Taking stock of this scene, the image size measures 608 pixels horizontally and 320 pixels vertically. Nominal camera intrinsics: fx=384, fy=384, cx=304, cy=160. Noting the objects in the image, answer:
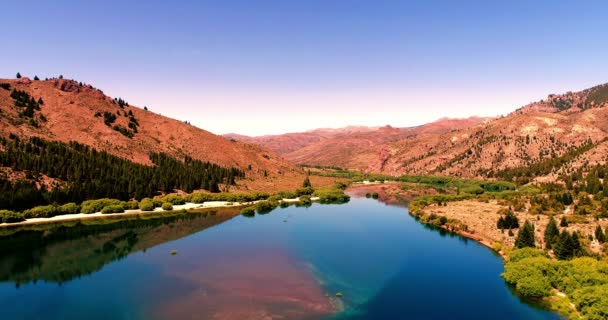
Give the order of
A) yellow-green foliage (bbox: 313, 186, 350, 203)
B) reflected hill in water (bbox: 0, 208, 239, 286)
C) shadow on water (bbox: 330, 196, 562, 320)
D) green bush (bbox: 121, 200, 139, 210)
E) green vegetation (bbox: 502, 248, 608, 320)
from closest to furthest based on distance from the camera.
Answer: green vegetation (bbox: 502, 248, 608, 320)
shadow on water (bbox: 330, 196, 562, 320)
reflected hill in water (bbox: 0, 208, 239, 286)
green bush (bbox: 121, 200, 139, 210)
yellow-green foliage (bbox: 313, 186, 350, 203)

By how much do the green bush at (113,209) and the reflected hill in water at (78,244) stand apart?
9.45 m

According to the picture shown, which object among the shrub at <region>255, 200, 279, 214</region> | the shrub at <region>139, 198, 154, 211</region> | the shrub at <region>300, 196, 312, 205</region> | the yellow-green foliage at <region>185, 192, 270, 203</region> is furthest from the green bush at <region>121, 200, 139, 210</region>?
the shrub at <region>300, 196, 312, 205</region>

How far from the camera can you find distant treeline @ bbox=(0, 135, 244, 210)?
117938mm

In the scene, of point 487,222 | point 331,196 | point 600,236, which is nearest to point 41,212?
point 331,196

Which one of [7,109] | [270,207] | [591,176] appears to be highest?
[7,109]

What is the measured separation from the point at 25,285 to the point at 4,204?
202 feet

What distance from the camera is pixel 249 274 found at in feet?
228

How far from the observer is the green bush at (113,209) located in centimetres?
12250

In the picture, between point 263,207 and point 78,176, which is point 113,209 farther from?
point 263,207

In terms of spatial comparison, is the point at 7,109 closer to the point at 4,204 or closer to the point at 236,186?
the point at 4,204

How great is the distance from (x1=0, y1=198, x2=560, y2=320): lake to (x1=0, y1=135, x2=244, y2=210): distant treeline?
2514 centimetres

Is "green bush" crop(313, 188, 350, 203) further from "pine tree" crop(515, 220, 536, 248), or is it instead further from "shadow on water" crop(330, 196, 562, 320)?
"shadow on water" crop(330, 196, 562, 320)

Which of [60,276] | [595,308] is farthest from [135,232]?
[595,308]

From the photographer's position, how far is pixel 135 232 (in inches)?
4075
